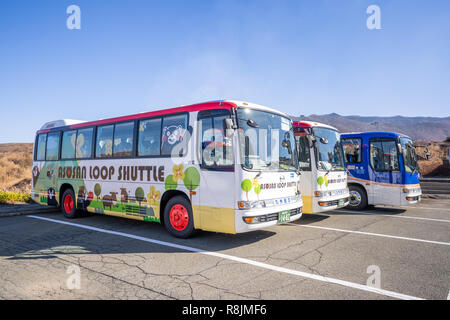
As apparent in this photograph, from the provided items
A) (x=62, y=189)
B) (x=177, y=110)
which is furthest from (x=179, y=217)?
(x=62, y=189)

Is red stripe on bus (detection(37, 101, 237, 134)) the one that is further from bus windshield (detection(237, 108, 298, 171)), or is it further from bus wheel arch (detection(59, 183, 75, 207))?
bus wheel arch (detection(59, 183, 75, 207))

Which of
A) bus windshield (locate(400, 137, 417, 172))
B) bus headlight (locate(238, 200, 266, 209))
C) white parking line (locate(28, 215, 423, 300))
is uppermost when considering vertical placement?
bus windshield (locate(400, 137, 417, 172))

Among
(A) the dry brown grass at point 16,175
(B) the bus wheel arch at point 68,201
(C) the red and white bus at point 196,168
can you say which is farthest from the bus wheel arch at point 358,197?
(A) the dry brown grass at point 16,175

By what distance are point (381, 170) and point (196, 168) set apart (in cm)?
763

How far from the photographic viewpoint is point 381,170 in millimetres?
11305

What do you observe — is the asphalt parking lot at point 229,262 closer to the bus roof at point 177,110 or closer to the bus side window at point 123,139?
the bus side window at point 123,139

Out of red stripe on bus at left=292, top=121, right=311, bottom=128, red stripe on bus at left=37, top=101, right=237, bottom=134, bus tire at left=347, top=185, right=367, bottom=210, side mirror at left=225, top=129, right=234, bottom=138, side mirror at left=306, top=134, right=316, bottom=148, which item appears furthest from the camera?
bus tire at left=347, top=185, right=367, bottom=210

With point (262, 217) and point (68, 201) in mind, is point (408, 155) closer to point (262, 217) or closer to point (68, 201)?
point (262, 217)

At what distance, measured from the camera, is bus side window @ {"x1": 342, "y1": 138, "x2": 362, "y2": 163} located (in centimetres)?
1194

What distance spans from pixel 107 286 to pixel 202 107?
383cm

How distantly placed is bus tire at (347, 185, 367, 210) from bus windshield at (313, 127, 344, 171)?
7.66ft

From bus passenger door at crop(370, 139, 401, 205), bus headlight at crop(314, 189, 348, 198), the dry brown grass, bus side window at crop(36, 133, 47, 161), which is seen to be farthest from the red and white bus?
the dry brown grass
